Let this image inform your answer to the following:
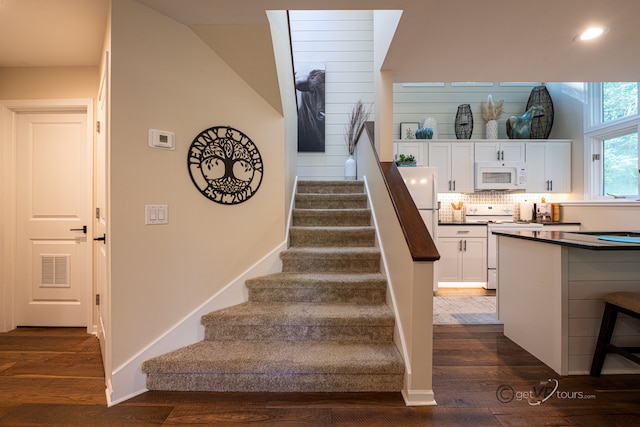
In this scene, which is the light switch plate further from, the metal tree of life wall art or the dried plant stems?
the dried plant stems

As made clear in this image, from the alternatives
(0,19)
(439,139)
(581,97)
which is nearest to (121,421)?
(0,19)

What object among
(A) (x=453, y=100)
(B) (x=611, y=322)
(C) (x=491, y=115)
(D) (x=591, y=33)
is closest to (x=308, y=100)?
(A) (x=453, y=100)

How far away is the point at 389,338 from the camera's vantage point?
2002 millimetres

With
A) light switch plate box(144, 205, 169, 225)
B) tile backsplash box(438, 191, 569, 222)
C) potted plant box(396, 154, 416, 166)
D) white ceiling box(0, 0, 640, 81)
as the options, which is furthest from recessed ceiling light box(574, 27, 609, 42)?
light switch plate box(144, 205, 169, 225)

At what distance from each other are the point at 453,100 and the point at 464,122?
484mm

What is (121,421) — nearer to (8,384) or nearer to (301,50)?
(8,384)

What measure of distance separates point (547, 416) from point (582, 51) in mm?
2773

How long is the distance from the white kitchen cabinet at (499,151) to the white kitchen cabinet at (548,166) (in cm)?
13

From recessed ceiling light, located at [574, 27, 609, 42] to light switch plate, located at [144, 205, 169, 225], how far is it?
331 centimetres

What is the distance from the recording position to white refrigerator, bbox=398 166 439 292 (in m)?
3.79

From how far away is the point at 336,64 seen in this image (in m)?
4.59

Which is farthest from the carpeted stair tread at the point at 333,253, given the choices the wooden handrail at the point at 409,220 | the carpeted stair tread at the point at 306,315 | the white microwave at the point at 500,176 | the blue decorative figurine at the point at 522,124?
the blue decorative figurine at the point at 522,124

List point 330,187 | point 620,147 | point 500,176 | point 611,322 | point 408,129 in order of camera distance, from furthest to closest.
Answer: point 408,129
point 500,176
point 620,147
point 330,187
point 611,322

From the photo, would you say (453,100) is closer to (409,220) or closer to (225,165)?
(409,220)
